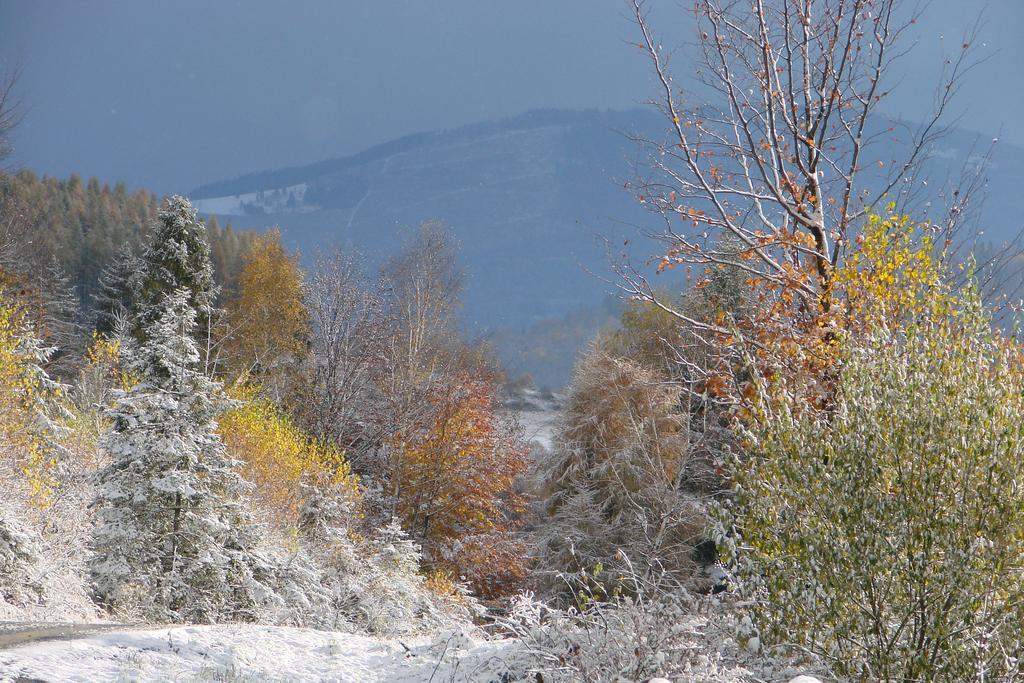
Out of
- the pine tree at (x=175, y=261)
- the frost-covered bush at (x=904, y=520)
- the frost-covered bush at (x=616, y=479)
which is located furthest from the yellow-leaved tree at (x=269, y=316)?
Result: the frost-covered bush at (x=904, y=520)

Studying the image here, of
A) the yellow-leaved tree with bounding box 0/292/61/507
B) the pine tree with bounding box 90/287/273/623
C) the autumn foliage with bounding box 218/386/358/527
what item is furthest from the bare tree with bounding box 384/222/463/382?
the pine tree with bounding box 90/287/273/623

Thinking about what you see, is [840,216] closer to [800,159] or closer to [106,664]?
[800,159]

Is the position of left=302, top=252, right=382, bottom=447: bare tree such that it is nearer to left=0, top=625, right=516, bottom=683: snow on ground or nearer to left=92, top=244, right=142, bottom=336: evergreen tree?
left=0, top=625, right=516, bottom=683: snow on ground

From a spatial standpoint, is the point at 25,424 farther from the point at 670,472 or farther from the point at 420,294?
the point at 670,472

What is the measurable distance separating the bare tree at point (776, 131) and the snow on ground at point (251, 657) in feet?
16.4

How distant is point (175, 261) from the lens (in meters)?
30.0

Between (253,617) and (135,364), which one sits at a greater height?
(135,364)

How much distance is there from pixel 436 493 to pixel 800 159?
64.9 feet

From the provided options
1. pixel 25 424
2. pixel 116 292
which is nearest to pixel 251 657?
pixel 25 424

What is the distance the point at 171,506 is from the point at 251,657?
762 centimetres

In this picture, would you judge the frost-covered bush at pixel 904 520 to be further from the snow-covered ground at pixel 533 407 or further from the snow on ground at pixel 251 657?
the snow-covered ground at pixel 533 407

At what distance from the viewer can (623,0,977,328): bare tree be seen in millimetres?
9773

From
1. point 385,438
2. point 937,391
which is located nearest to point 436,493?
point 385,438

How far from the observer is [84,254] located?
77375 mm
